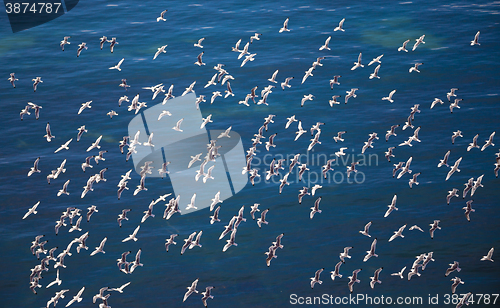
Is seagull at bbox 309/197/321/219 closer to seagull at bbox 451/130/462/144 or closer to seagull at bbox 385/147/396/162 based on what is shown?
seagull at bbox 385/147/396/162

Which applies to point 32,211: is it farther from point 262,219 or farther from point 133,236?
point 262,219

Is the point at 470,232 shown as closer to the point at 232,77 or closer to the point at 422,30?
the point at 232,77

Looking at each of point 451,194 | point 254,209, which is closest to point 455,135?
point 451,194

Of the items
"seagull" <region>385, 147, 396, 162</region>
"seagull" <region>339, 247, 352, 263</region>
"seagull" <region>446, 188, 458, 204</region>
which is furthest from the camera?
"seagull" <region>385, 147, 396, 162</region>

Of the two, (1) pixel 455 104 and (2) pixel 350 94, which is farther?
(2) pixel 350 94

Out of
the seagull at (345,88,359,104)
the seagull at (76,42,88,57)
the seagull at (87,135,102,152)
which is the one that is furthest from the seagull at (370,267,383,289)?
the seagull at (76,42,88,57)

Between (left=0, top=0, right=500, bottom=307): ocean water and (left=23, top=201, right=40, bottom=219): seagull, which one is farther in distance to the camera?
(left=23, top=201, right=40, bottom=219): seagull

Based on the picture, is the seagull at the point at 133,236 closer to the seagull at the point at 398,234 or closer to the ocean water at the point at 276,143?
the ocean water at the point at 276,143

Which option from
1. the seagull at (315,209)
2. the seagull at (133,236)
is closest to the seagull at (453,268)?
the seagull at (315,209)
